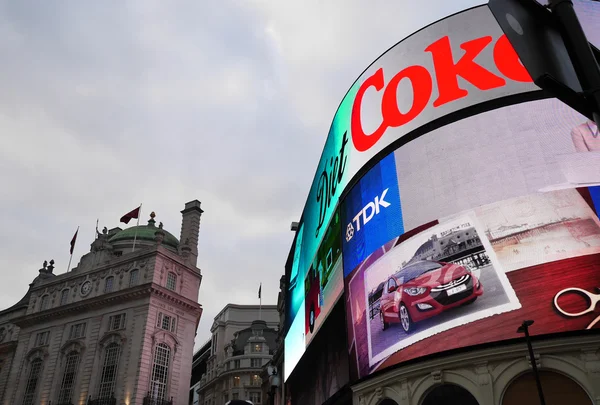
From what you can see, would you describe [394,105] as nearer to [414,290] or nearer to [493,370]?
[414,290]

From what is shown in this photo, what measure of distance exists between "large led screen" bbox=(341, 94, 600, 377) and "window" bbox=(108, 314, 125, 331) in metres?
37.7

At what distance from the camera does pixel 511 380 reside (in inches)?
722

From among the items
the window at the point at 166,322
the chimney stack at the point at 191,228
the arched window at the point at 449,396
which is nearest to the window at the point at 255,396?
the chimney stack at the point at 191,228

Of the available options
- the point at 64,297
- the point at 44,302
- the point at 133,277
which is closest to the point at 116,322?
the point at 133,277

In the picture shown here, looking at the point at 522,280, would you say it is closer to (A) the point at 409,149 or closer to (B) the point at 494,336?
(B) the point at 494,336

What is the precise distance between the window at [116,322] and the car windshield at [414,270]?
41.6 m

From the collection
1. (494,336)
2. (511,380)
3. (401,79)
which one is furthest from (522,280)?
(401,79)

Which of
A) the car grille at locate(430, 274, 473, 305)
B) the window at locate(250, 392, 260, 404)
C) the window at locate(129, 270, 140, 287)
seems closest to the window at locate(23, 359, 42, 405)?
the window at locate(129, 270, 140, 287)

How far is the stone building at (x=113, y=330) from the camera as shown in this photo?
172 feet

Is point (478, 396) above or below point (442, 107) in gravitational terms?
below

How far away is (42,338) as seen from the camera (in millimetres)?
60781

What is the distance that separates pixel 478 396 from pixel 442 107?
→ 13699 mm

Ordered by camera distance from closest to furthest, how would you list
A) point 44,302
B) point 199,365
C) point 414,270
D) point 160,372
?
point 414,270 < point 160,372 < point 44,302 < point 199,365

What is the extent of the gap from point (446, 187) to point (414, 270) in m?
4.17
